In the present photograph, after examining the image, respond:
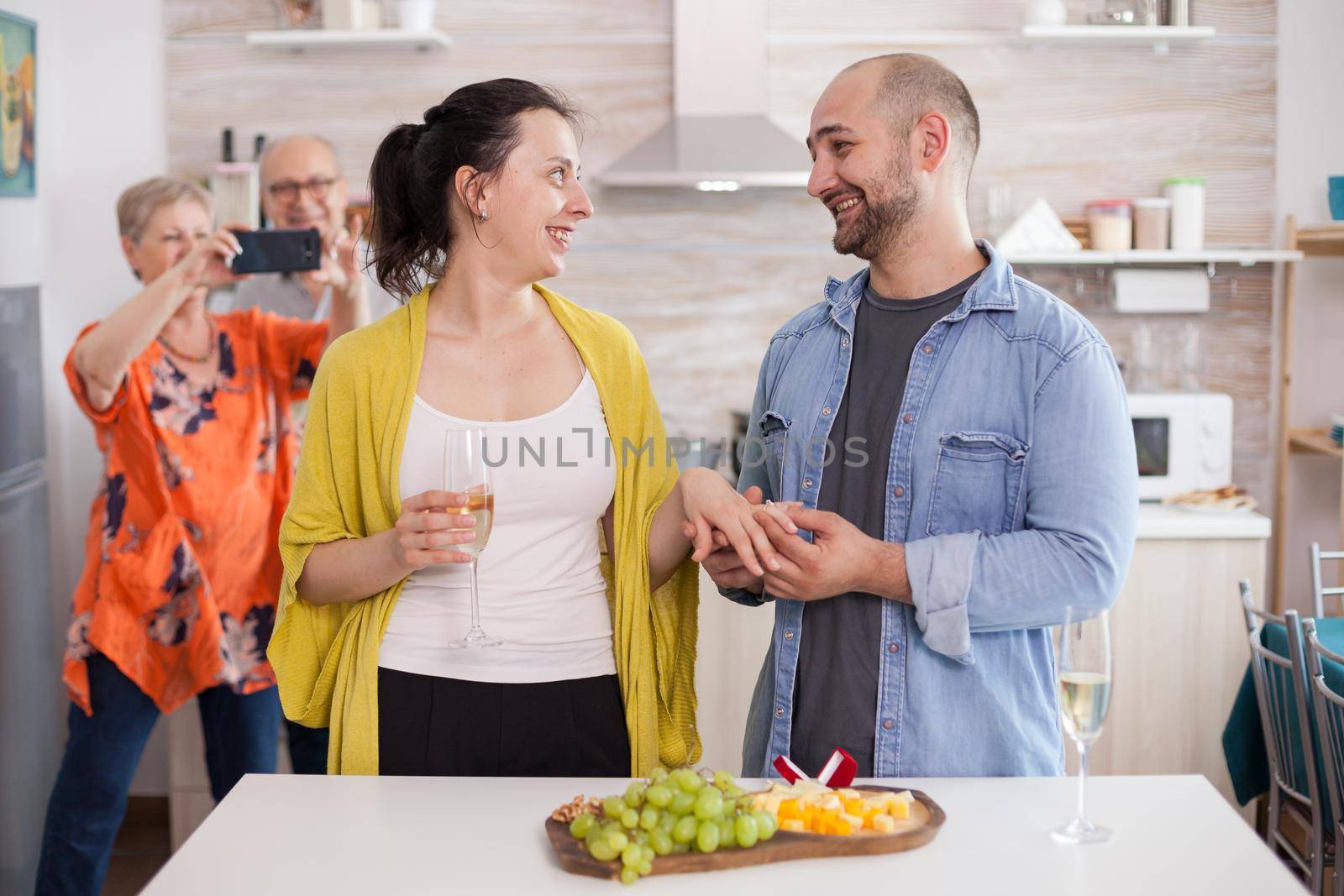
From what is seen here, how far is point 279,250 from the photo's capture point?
8.70 ft

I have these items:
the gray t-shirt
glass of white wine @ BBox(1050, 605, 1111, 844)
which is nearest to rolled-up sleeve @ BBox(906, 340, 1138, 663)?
the gray t-shirt

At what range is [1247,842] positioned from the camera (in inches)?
50.6

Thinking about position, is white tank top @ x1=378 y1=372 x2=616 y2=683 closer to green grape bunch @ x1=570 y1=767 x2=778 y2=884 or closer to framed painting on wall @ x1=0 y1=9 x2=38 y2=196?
green grape bunch @ x1=570 y1=767 x2=778 y2=884

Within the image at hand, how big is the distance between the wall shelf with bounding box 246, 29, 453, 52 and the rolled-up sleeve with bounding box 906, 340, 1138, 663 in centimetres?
247

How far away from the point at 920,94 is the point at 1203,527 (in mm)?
1995

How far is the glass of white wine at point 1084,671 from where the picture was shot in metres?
1.25

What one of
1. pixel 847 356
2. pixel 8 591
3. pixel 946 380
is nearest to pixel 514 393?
pixel 847 356

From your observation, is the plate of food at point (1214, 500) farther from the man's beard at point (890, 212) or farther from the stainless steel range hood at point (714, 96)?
the man's beard at point (890, 212)

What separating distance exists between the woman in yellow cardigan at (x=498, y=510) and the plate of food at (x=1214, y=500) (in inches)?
81.6

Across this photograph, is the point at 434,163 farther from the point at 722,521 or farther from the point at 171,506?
the point at 171,506

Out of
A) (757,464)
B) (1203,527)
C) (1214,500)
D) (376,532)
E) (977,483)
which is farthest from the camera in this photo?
(1214,500)

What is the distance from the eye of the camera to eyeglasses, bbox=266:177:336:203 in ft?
9.53

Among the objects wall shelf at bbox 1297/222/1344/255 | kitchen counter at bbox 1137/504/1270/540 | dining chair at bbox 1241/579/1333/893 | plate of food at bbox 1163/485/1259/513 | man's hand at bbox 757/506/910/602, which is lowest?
dining chair at bbox 1241/579/1333/893

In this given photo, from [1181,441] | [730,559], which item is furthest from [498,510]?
[1181,441]
